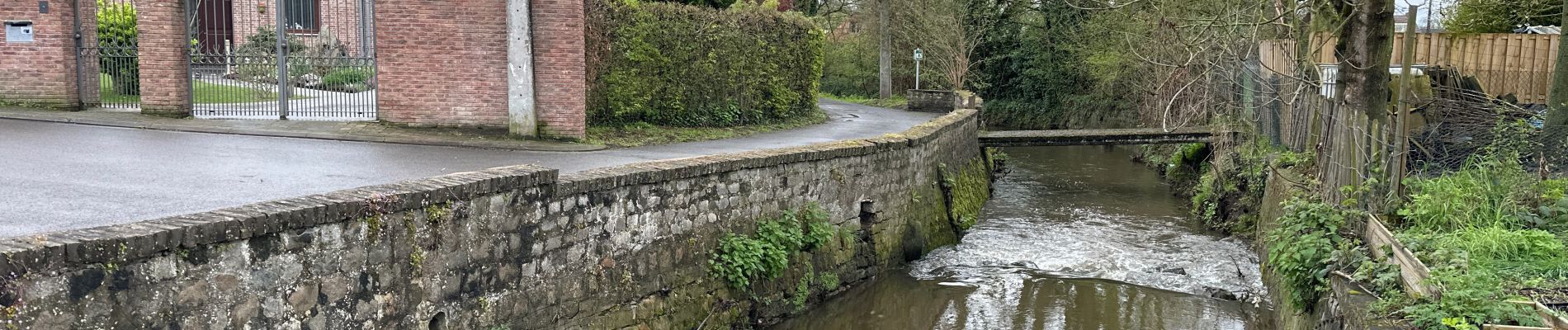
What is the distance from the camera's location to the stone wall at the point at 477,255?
4500 mm

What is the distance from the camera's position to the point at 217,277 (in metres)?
4.95

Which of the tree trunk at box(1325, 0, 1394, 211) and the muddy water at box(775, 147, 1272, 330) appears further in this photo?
the muddy water at box(775, 147, 1272, 330)

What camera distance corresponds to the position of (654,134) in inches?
601

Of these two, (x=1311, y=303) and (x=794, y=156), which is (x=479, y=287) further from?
(x=1311, y=303)

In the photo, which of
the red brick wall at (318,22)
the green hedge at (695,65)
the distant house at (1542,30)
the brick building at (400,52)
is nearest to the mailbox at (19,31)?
the brick building at (400,52)

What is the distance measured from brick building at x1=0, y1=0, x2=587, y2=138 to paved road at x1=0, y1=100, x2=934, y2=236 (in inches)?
36.1

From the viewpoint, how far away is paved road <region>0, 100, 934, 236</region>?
7.47 m

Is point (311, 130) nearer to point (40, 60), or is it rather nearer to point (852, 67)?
point (40, 60)

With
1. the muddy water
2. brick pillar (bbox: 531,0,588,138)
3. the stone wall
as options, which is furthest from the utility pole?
the stone wall

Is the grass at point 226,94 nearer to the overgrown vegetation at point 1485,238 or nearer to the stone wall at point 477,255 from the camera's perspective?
the stone wall at point 477,255

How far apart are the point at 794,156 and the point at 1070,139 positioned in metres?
10.8

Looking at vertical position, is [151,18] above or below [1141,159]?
above

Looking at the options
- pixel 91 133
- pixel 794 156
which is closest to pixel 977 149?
pixel 794 156

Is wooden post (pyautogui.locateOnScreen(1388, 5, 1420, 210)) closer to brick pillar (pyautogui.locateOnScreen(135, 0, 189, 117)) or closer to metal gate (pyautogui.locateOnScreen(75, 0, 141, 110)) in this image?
brick pillar (pyautogui.locateOnScreen(135, 0, 189, 117))
